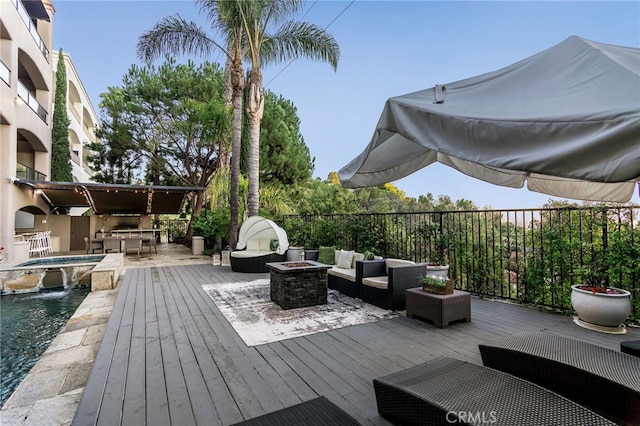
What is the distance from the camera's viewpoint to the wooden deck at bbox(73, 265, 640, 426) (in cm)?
216

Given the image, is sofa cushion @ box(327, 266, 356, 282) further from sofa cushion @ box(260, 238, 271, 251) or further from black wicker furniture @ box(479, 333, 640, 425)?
sofa cushion @ box(260, 238, 271, 251)

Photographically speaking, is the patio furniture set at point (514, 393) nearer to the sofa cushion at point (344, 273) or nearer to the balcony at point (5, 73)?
the sofa cushion at point (344, 273)

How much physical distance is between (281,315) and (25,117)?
43.5ft

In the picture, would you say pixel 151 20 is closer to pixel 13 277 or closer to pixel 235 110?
pixel 235 110

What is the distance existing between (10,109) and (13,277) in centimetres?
670

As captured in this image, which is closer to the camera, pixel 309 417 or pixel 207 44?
pixel 309 417

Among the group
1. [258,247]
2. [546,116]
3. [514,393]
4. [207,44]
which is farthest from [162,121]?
[514,393]

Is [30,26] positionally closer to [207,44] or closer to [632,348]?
[207,44]

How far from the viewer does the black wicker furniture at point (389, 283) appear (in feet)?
14.2

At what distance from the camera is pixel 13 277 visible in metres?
6.89

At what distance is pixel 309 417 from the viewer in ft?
5.81

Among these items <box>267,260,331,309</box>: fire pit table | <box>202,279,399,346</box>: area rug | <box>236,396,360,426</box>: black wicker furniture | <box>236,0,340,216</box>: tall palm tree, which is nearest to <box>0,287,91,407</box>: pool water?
<box>202,279,399,346</box>: area rug

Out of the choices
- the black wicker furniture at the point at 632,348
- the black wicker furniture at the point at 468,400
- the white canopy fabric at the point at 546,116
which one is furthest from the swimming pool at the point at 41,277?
the black wicker furniture at the point at 632,348

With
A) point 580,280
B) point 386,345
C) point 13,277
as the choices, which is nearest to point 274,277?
point 386,345
